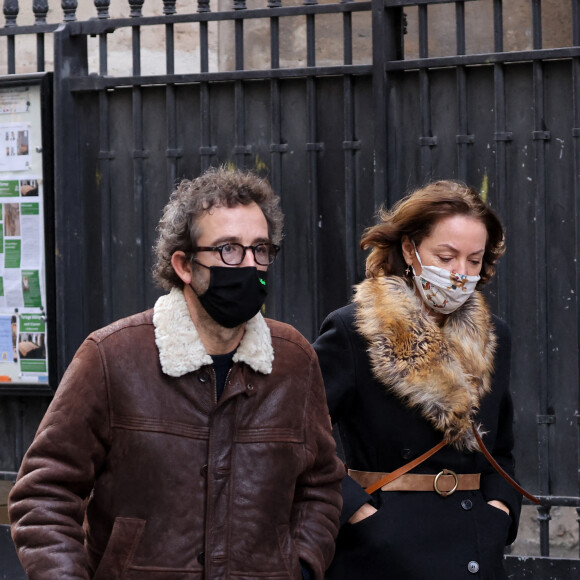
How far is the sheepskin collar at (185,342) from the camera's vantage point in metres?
2.64

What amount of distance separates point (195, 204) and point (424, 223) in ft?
2.84

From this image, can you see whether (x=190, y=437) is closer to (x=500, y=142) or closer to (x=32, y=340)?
(x=500, y=142)

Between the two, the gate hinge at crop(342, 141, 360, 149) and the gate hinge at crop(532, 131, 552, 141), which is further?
the gate hinge at crop(342, 141, 360, 149)

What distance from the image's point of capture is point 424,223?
338 centimetres

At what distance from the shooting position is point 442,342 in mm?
3391

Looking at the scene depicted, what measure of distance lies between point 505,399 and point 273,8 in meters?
2.04

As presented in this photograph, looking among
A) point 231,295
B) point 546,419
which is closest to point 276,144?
point 546,419

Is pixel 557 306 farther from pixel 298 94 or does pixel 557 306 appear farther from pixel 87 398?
pixel 87 398

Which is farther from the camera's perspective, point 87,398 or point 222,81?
point 222,81

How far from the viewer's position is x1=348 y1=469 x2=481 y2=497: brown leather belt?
3.29m

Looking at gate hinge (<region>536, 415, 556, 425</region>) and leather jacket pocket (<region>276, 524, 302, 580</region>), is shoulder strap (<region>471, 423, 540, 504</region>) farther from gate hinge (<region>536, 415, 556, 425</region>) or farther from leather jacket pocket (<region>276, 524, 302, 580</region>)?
gate hinge (<region>536, 415, 556, 425</region>)

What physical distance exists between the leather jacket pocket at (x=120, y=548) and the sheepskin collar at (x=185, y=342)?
332 mm

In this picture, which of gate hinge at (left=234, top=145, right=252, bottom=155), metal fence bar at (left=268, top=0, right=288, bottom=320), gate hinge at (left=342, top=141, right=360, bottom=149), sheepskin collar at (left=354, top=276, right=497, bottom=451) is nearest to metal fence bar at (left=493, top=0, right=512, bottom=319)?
gate hinge at (left=342, top=141, right=360, bottom=149)

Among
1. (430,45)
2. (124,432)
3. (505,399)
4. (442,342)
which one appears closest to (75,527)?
(124,432)
